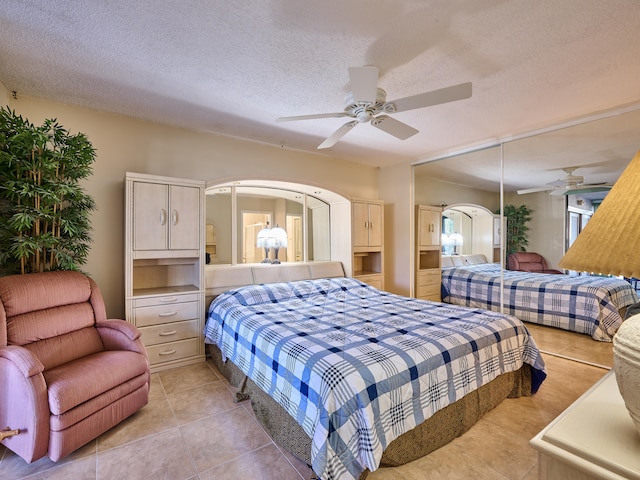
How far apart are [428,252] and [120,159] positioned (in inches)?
164

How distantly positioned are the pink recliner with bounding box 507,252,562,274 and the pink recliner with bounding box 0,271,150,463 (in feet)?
13.4

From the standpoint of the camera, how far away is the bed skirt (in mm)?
1767

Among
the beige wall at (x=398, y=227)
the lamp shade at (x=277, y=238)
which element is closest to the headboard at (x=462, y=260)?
the beige wall at (x=398, y=227)

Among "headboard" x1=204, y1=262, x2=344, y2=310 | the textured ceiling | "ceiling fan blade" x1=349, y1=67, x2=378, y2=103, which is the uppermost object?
the textured ceiling

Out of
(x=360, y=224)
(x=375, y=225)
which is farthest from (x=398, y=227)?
(x=360, y=224)

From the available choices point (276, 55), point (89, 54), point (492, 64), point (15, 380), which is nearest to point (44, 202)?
point (89, 54)

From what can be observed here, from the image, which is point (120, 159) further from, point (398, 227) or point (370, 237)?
point (398, 227)

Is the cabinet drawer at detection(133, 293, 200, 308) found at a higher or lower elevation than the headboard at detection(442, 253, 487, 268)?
lower

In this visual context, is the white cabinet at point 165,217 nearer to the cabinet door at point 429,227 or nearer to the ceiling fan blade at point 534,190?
the cabinet door at point 429,227

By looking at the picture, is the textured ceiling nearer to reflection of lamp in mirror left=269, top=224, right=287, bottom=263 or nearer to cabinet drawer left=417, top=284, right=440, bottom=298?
reflection of lamp in mirror left=269, top=224, right=287, bottom=263

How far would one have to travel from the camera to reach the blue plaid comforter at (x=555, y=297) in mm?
3445

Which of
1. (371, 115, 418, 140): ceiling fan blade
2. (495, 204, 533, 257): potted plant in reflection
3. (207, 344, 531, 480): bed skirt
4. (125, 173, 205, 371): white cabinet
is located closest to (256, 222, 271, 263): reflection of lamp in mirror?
(125, 173, 205, 371): white cabinet

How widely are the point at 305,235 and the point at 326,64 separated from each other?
2744 mm

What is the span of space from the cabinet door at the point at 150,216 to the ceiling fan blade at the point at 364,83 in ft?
7.09
